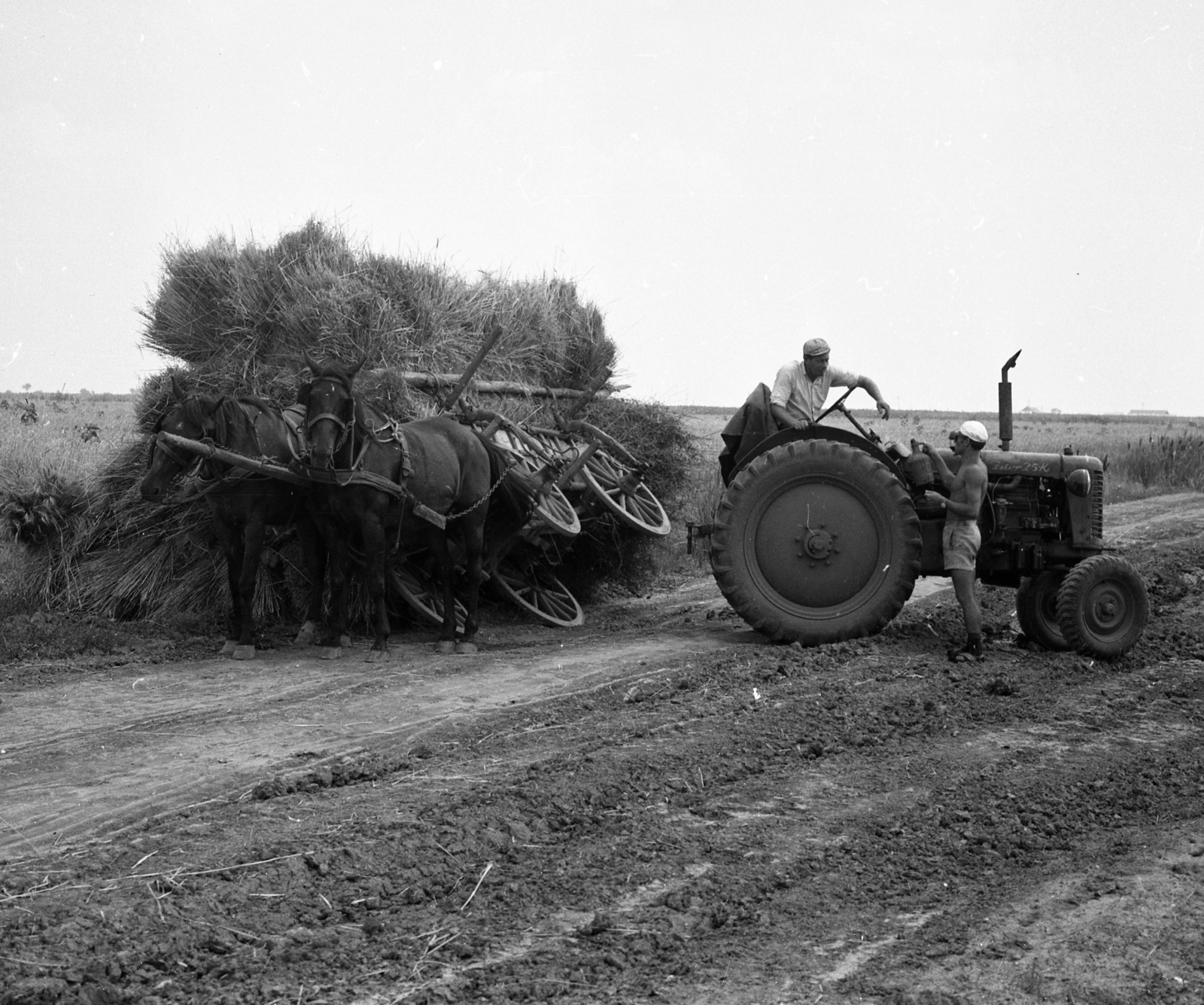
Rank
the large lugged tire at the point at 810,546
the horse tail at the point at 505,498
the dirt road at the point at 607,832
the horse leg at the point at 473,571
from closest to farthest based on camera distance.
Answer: the dirt road at the point at 607,832
the large lugged tire at the point at 810,546
the horse leg at the point at 473,571
the horse tail at the point at 505,498

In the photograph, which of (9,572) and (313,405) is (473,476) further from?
(9,572)

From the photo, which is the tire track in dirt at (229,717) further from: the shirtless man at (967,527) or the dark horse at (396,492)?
the shirtless man at (967,527)

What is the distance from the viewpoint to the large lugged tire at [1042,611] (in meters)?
8.79

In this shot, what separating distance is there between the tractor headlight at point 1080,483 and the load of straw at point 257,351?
4.60 metres

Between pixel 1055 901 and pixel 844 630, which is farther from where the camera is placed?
pixel 844 630

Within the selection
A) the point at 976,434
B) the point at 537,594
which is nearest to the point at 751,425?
the point at 976,434

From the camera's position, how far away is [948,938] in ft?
12.7

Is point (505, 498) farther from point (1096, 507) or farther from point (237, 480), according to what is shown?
point (1096, 507)

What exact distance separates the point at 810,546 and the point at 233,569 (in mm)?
4232

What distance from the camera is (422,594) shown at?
1023 centimetres

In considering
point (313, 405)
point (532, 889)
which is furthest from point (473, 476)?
point (532, 889)

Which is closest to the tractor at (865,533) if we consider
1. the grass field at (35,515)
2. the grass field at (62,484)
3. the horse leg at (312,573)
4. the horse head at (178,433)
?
the grass field at (62,484)

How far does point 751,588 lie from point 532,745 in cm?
323

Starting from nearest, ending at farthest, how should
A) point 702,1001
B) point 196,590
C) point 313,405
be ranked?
point 702,1001 < point 313,405 < point 196,590
